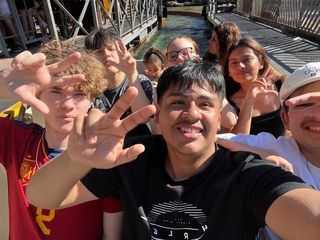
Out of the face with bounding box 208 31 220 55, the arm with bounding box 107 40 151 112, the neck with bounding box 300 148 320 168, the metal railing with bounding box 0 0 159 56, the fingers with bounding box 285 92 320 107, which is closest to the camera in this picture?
the fingers with bounding box 285 92 320 107

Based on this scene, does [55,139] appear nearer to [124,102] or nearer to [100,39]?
[124,102]

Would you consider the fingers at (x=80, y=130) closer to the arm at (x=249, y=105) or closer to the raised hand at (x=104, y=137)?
the raised hand at (x=104, y=137)

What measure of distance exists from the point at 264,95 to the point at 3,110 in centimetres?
203

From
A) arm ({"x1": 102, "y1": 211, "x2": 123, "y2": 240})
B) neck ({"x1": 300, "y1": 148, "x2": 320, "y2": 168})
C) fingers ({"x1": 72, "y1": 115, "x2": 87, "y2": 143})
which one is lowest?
arm ({"x1": 102, "y1": 211, "x2": 123, "y2": 240})

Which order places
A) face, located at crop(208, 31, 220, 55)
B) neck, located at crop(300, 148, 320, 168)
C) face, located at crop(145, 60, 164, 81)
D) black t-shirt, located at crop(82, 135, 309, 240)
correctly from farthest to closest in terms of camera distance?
face, located at crop(145, 60, 164, 81)
face, located at crop(208, 31, 220, 55)
neck, located at crop(300, 148, 320, 168)
black t-shirt, located at crop(82, 135, 309, 240)

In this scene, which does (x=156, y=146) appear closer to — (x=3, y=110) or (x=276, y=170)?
(x=276, y=170)

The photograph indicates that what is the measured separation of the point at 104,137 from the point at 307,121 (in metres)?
0.81

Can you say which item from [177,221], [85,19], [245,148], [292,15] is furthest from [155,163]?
[292,15]

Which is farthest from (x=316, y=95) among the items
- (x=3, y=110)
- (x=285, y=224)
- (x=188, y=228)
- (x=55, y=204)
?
(x=3, y=110)

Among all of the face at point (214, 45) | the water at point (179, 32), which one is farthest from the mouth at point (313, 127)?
the water at point (179, 32)

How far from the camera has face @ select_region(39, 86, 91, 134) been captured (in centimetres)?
140

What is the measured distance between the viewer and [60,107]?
1.40 m

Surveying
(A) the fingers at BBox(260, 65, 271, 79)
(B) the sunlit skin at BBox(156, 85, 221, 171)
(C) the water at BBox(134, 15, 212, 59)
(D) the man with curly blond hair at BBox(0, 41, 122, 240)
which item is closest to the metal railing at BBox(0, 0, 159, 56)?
(C) the water at BBox(134, 15, 212, 59)

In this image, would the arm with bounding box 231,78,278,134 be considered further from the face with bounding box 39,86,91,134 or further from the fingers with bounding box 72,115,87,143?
the fingers with bounding box 72,115,87,143
